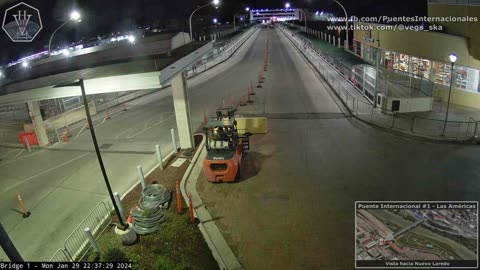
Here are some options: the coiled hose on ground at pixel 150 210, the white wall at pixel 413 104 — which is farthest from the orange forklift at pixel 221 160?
the white wall at pixel 413 104

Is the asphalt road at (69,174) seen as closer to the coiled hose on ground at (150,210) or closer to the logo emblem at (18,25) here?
the coiled hose on ground at (150,210)

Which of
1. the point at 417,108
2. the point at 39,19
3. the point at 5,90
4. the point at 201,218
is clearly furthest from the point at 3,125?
the point at 39,19

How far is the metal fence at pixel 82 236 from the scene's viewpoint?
31.4ft

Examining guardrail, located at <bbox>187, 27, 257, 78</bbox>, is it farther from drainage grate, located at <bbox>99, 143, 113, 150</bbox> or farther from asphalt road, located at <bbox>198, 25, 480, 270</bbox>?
asphalt road, located at <bbox>198, 25, 480, 270</bbox>

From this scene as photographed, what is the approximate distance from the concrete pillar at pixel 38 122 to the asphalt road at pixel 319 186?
12.4m

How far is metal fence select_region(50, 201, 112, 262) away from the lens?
9.58 meters

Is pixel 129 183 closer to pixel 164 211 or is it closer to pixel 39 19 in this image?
pixel 164 211

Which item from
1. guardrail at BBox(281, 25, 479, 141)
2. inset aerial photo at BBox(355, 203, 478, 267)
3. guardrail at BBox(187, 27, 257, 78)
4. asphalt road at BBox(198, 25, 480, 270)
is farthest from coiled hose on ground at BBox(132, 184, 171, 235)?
guardrail at BBox(187, 27, 257, 78)

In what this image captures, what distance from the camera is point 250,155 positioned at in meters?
15.6

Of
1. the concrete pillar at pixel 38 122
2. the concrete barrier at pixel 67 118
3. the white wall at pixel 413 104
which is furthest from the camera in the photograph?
the concrete barrier at pixel 67 118

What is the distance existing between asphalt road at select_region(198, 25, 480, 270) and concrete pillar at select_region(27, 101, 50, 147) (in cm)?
1235

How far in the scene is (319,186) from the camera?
12367 mm

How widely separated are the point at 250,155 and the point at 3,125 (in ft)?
69.3

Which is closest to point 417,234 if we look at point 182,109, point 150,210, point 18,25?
point 150,210
